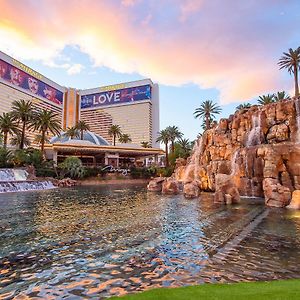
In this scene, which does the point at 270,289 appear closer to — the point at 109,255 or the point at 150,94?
the point at 109,255

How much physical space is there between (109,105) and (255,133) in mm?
151887

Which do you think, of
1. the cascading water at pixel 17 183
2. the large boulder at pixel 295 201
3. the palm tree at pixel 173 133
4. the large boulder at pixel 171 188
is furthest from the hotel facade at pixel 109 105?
the large boulder at pixel 295 201

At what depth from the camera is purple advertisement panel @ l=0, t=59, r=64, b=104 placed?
→ 127625 mm

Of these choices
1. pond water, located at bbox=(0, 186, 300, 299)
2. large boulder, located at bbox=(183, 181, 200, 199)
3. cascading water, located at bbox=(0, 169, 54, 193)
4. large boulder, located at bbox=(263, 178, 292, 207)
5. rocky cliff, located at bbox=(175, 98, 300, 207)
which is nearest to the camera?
pond water, located at bbox=(0, 186, 300, 299)

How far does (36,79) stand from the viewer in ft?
495

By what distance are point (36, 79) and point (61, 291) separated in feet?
537

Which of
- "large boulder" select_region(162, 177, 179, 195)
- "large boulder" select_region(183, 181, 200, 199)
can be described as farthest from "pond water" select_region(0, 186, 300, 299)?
"large boulder" select_region(162, 177, 179, 195)

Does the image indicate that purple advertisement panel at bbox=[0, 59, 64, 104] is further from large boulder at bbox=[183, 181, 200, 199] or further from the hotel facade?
large boulder at bbox=[183, 181, 200, 199]

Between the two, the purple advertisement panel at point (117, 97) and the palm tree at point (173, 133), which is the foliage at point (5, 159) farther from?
the purple advertisement panel at point (117, 97)

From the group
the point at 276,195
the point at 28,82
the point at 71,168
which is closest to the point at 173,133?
the point at 71,168

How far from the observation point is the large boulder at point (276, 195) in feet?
72.2

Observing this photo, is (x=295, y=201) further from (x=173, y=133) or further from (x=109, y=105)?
(x=109, y=105)

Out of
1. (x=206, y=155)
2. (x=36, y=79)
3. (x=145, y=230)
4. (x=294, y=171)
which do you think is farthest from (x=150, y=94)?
(x=145, y=230)

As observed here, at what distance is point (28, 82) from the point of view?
143875 mm
